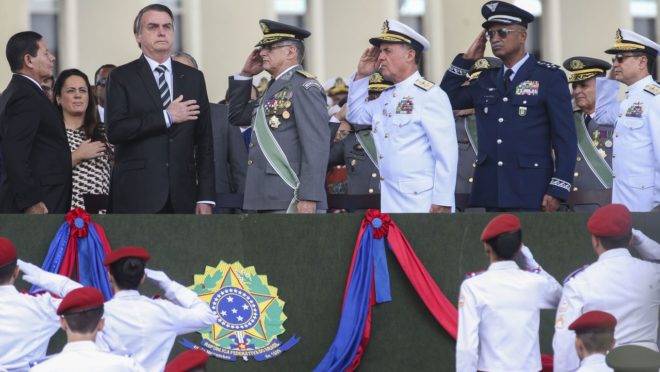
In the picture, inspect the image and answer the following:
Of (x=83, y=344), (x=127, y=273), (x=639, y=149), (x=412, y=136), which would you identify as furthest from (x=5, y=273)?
(x=639, y=149)

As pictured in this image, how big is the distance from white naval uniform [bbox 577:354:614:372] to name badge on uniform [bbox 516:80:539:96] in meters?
3.51

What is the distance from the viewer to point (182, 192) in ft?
35.5

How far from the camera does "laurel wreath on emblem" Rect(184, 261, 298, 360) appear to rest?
10.2 meters

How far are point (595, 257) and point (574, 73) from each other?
12.0ft

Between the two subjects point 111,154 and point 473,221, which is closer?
point 473,221

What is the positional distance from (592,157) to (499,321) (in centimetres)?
489

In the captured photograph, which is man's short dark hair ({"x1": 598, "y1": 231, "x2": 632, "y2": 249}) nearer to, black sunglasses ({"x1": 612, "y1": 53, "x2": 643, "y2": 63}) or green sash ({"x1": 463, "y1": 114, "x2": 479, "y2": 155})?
black sunglasses ({"x1": 612, "y1": 53, "x2": 643, "y2": 63})

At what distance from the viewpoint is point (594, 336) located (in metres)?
7.83

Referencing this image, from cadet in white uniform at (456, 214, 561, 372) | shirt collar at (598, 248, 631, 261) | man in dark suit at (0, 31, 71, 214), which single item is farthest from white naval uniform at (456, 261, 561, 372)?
man in dark suit at (0, 31, 71, 214)

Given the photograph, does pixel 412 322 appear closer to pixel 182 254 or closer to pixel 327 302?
pixel 327 302

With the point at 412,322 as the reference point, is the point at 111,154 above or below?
above

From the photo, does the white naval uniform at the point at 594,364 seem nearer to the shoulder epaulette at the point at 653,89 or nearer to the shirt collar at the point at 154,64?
the shirt collar at the point at 154,64

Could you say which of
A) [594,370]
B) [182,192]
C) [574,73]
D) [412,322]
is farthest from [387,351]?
[574,73]

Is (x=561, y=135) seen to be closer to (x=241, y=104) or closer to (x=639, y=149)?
(x=639, y=149)
